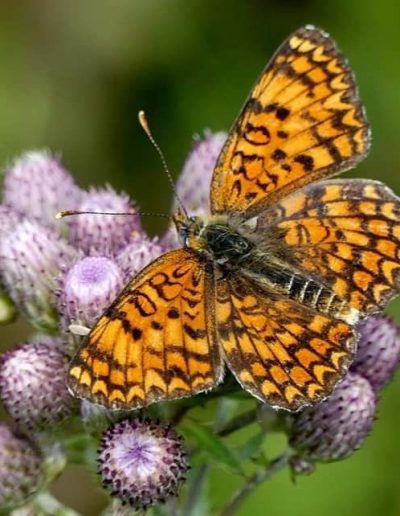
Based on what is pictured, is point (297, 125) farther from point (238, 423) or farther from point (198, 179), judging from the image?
point (238, 423)

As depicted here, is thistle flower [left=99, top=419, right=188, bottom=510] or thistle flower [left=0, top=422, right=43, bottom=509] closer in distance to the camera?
thistle flower [left=99, top=419, right=188, bottom=510]

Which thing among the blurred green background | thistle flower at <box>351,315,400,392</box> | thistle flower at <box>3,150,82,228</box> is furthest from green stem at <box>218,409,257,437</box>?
the blurred green background

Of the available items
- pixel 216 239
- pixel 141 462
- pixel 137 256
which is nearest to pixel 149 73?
pixel 137 256

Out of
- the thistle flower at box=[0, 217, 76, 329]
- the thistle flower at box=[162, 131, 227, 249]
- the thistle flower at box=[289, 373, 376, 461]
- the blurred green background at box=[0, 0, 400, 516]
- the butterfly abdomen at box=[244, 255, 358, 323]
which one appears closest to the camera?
the butterfly abdomen at box=[244, 255, 358, 323]

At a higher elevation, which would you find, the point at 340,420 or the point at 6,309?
the point at 6,309

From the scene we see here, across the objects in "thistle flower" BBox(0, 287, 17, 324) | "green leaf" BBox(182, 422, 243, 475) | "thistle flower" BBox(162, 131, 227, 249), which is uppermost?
A: "thistle flower" BBox(162, 131, 227, 249)

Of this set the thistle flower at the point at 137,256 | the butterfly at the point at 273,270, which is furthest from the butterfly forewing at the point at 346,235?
the thistle flower at the point at 137,256

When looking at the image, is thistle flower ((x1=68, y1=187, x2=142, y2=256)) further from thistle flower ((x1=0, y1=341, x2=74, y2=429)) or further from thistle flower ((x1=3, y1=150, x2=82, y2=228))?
thistle flower ((x1=0, y1=341, x2=74, y2=429))
